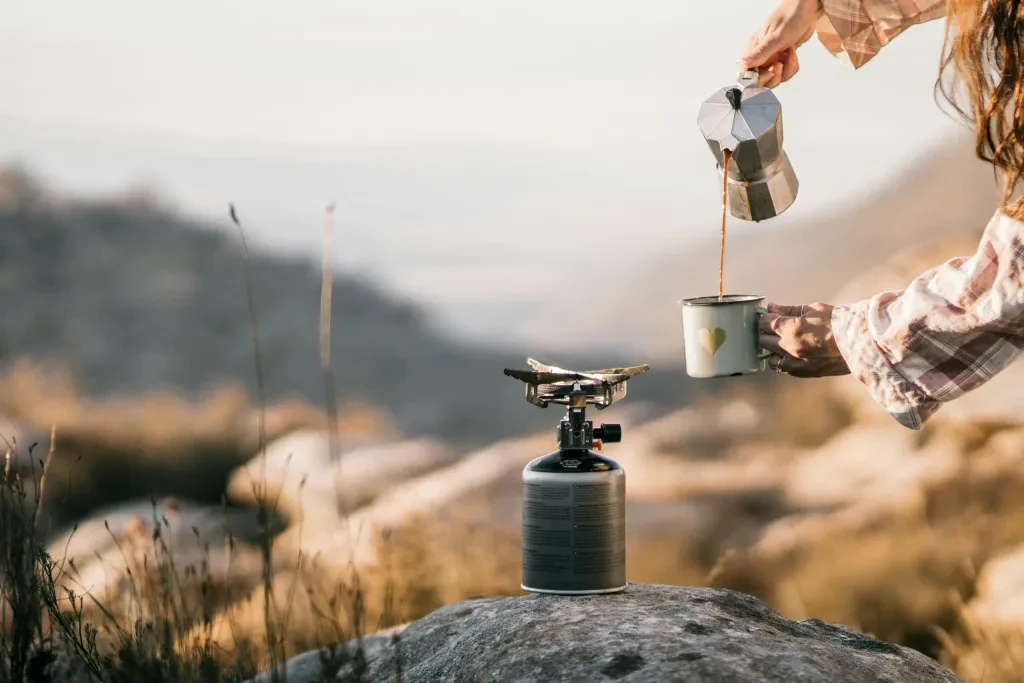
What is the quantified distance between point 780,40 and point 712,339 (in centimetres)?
81

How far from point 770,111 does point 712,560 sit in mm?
2758

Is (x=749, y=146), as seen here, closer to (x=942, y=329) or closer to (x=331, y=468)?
(x=942, y=329)

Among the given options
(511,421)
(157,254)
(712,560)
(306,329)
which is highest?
(157,254)

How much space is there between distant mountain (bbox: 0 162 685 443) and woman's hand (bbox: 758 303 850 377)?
10.9 ft

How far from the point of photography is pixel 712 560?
4914 mm

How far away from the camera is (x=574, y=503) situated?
7.61ft

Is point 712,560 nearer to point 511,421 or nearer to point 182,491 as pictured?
point 511,421

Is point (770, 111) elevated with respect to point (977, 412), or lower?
elevated

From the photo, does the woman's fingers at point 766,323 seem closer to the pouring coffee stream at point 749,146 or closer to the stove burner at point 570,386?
the pouring coffee stream at point 749,146

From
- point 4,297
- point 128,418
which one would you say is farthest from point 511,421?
point 4,297

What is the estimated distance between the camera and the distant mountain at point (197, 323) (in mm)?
6230

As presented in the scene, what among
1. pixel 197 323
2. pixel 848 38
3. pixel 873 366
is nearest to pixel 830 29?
pixel 848 38

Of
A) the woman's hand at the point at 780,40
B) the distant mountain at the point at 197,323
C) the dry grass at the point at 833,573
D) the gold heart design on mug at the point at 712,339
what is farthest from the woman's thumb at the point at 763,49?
the distant mountain at the point at 197,323

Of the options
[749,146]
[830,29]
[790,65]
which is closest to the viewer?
[749,146]
